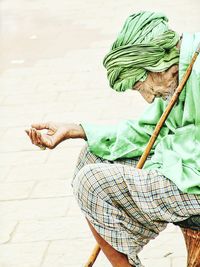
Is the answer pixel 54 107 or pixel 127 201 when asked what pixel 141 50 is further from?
pixel 54 107

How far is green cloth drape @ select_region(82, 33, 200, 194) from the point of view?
10.7 ft

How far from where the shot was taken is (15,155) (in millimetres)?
6316

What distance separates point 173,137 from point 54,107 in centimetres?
419

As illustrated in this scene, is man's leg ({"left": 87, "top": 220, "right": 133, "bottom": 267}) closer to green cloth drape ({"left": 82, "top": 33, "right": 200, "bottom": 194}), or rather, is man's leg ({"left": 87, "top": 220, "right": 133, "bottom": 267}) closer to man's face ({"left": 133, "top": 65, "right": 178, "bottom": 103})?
green cloth drape ({"left": 82, "top": 33, "right": 200, "bottom": 194})

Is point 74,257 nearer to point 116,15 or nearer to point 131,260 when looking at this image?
point 131,260

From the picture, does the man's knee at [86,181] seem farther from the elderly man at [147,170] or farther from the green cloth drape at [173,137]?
the green cloth drape at [173,137]

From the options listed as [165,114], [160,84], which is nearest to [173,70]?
[160,84]

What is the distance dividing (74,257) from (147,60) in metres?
1.60

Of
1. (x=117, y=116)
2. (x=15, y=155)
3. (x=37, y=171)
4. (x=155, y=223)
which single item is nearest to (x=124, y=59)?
(x=155, y=223)

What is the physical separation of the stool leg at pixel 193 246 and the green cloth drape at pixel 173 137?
0.23 m

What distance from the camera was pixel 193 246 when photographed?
338 cm

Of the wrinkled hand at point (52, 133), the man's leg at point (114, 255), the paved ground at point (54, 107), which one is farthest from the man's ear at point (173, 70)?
the paved ground at point (54, 107)

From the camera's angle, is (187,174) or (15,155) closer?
(187,174)

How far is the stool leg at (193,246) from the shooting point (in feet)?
10.9
